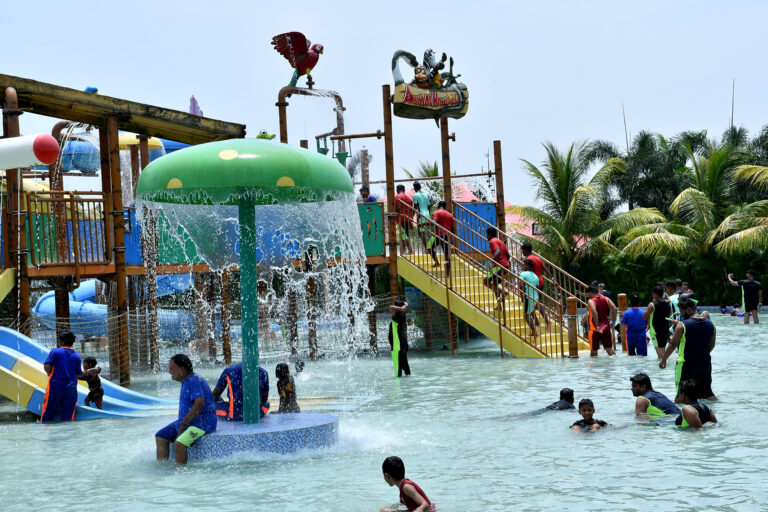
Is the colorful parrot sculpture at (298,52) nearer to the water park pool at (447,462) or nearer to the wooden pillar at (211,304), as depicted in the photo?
the wooden pillar at (211,304)

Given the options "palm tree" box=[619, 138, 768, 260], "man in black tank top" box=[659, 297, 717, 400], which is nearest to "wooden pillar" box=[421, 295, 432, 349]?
"man in black tank top" box=[659, 297, 717, 400]

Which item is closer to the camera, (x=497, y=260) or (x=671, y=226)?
(x=497, y=260)

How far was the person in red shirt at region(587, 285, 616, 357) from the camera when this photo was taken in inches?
712

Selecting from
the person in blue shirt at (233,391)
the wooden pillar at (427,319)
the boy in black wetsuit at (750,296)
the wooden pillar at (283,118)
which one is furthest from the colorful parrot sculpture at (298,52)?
the boy in black wetsuit at (750,296)

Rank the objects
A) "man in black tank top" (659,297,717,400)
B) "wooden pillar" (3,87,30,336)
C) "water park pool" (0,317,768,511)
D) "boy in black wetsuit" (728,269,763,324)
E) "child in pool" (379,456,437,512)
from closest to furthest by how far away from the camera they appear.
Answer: "child in pool" (379,456,437,512) < "water park pool" (0,317,768,511) < "man in black tank top" (659,297,717,400) < "wooden pillar" (3,87,30,336) < "boy in black wetsuit" (728,269,763,324)

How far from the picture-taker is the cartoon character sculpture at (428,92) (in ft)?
69.8

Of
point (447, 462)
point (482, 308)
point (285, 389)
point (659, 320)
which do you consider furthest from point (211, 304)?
point (447, 462)

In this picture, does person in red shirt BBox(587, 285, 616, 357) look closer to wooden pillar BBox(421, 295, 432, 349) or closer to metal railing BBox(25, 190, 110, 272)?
wooden pillar BBox(421, 295, 432, 349)

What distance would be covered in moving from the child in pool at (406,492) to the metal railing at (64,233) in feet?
35.3

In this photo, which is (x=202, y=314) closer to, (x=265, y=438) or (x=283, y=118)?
(x=283, y=118)

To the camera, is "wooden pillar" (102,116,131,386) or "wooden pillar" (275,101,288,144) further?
"wooden pillar" (275,101,288,144)

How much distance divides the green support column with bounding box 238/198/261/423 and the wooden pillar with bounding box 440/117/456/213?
11.7 metres

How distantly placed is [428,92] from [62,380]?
1215cm

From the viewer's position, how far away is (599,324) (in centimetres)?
1836
